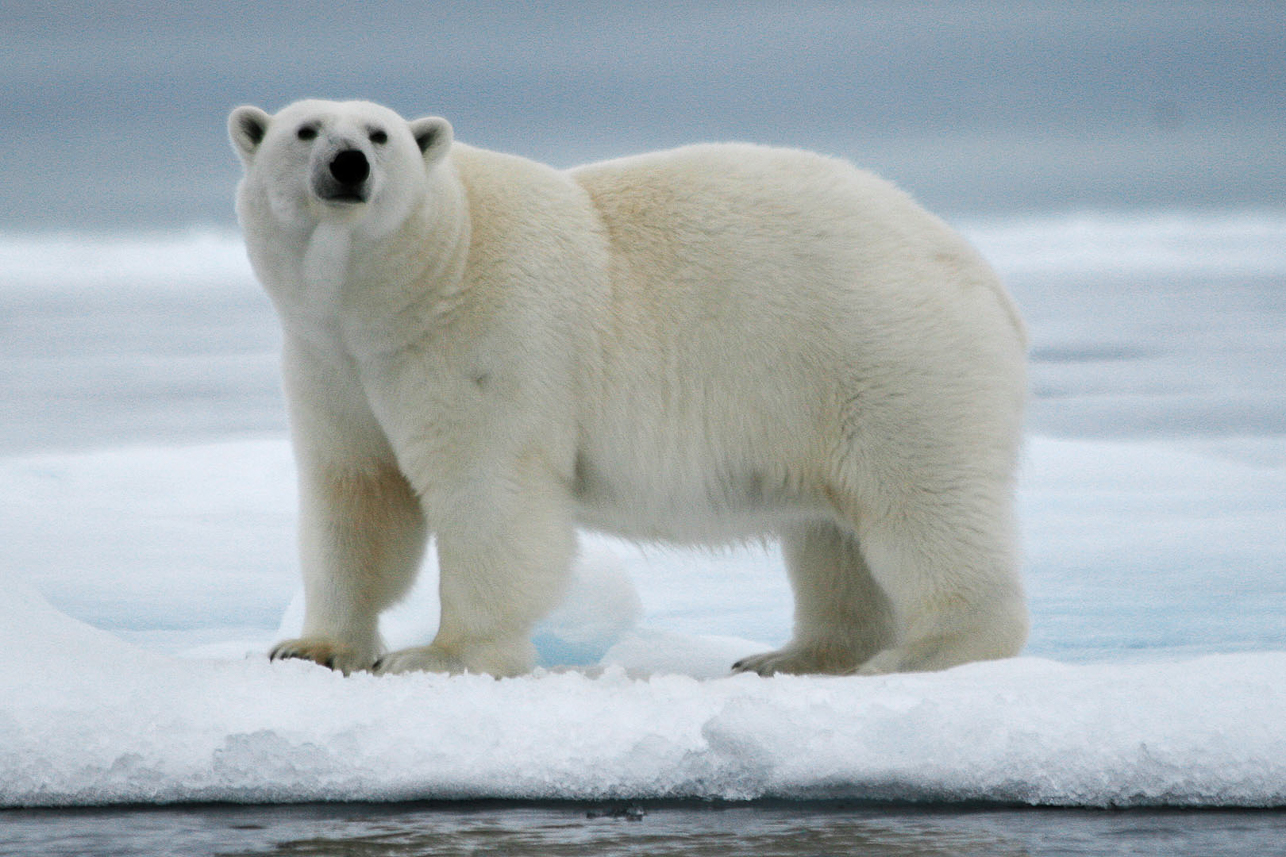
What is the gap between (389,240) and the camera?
4578 millimetres

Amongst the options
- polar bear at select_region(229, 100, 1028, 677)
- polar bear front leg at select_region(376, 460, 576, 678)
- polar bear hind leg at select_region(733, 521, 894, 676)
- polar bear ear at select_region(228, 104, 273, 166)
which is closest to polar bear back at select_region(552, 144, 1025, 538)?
polar bear at select_region(229, 100, 1028, 677)

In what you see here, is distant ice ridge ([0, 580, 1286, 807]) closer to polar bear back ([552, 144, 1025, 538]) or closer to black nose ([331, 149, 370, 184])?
polar bear back ([552, 144, 1025, 538])

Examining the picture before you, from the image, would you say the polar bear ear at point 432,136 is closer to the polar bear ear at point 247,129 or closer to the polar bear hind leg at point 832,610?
the polar bear ear at point 247,129

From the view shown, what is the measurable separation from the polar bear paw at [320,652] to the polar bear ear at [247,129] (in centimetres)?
152

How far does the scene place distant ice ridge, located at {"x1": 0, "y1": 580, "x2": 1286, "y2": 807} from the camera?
355cm

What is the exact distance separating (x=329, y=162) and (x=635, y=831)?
6.78 feet

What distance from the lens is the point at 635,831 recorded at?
10.7ft

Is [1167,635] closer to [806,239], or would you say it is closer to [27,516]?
[806,239]

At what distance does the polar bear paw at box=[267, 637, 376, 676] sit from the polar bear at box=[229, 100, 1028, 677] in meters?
0.01

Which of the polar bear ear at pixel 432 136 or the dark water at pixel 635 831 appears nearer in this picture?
the dark water at pixel 635 831

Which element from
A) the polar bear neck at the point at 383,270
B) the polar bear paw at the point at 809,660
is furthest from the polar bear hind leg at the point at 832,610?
the polar bear neck at the point at 383,270

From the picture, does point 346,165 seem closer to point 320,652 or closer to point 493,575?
point 493,575

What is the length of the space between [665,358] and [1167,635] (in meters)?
2.91

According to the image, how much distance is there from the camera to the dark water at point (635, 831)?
3102 mm
